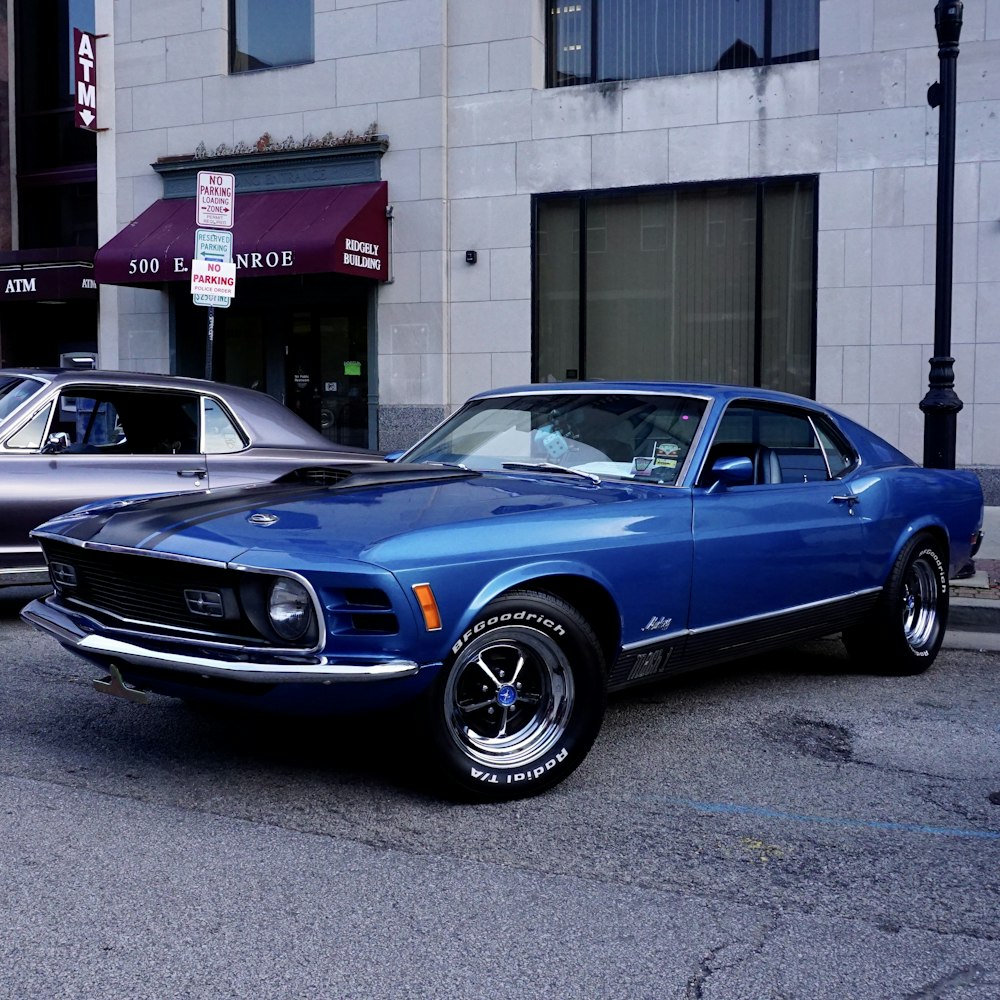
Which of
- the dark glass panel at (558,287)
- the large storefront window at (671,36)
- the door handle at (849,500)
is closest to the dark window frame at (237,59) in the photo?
the large storefront window at (671,36)

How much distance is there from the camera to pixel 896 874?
12.6 feet

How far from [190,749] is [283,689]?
Answer: 3.78ft

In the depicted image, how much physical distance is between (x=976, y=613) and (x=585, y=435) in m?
3.96

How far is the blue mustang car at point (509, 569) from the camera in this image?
13.6 feet

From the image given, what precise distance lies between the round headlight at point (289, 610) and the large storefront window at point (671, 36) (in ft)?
40.4

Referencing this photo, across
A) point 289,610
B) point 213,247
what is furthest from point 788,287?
point 289,610

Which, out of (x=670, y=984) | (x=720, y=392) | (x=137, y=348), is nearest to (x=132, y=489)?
(x=720, y=392)

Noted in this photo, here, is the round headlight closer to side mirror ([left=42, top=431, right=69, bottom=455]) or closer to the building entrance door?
side mirror ([left=42, top=431, right=69, bottom=455])

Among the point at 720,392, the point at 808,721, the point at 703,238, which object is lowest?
the point at 808,721

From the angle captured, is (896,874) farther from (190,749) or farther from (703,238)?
(703,238)

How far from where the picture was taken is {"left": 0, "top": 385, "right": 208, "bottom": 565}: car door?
7555 millimetres

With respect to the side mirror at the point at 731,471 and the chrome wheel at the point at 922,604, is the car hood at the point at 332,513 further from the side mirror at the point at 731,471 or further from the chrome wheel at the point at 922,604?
the chrome wheel at the point at 922,604

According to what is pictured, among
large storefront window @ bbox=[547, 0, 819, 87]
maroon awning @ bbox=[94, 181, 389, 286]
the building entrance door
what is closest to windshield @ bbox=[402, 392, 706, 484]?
maroon awning @ bbox=[94, 181, 389, 286]

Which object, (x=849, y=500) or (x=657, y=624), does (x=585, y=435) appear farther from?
(x=849, y=500)
